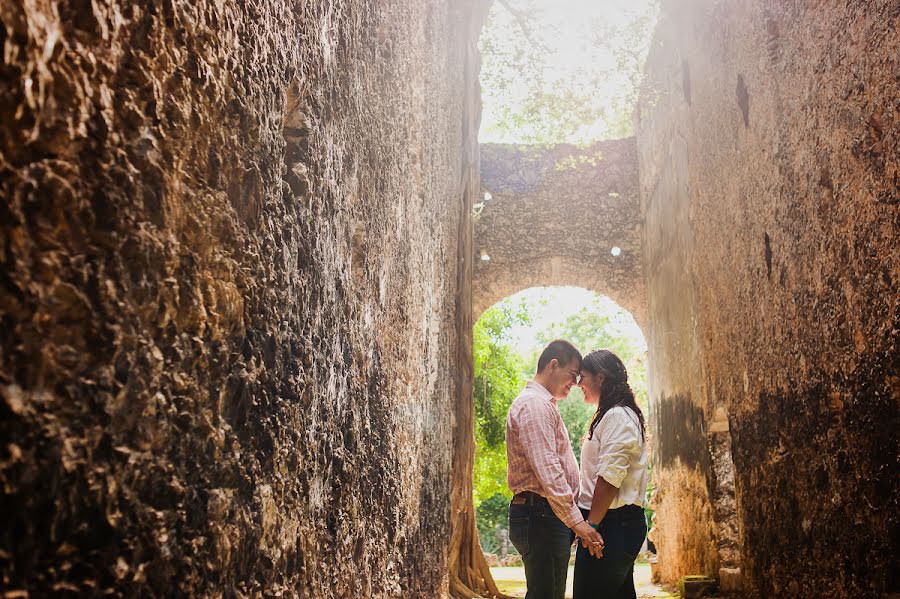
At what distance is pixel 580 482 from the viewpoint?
3801 mm

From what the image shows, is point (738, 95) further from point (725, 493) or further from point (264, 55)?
point (264, 55)

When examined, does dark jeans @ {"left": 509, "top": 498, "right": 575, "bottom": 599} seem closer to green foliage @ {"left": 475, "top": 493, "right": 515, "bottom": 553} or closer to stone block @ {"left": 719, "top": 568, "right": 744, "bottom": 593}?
stone block @ {"left": 719, "top": 568, "right": 744, "bottom": 593}

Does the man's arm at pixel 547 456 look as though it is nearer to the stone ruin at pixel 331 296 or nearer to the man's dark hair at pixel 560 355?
the man's dark hair at pixel 560 355

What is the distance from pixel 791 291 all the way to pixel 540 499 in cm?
162

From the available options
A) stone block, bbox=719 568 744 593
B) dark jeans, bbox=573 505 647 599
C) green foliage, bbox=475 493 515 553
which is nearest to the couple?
dark jeans, bbox=573 505 647 599

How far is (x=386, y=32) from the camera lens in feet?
8.55

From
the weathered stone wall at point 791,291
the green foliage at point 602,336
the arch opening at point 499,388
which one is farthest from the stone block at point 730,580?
the green foliage at point 602,336

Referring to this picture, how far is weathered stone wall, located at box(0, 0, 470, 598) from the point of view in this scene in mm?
721

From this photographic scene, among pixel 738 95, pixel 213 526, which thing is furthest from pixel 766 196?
pixel 213 526

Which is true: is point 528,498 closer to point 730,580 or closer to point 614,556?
point 614,556

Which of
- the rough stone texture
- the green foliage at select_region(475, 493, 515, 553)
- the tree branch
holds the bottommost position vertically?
the green foliage at select_region(475, 493, 515, 553)

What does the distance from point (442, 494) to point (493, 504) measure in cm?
1824

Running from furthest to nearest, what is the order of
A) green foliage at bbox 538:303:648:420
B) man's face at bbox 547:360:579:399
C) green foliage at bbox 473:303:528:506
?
1. green foliage at bbox 538:303:648:420
2. green foliage at bbox 473:303:528:506
3. man's face at bbox 547:360:579:399

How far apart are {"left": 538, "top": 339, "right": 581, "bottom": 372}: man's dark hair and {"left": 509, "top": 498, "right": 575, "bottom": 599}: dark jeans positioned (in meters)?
0.75
